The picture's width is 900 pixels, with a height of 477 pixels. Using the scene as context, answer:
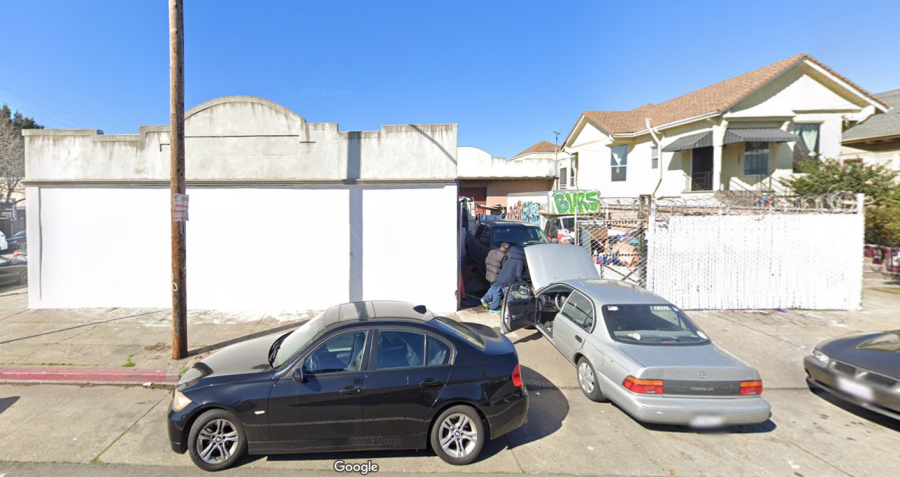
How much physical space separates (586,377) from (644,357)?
3.21ft

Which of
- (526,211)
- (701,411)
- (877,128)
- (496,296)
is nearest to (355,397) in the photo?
(701,411)

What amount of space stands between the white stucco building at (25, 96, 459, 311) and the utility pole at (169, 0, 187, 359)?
2.43m

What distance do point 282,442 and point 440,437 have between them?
141cm

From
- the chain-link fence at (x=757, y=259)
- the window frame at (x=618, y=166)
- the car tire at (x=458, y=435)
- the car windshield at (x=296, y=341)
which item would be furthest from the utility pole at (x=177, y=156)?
the window frame at (x=618, y=166)

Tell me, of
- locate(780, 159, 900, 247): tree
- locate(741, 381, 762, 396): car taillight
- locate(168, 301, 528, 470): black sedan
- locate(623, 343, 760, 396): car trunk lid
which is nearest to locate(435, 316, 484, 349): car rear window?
locate(168, 301, 528, 470): black sedan

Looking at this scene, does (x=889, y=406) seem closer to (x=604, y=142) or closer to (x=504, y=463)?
(x=504, y=463)

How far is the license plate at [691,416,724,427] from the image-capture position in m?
4.14

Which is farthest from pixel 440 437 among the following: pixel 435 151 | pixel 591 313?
pixel 435 151

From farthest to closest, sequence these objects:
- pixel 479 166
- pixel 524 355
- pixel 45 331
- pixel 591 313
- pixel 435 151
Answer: pixel 479 166 < pixel 435 151 < pixel 45 331 < pixel 524 355 < pixel 591 313

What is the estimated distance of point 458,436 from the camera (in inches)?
151

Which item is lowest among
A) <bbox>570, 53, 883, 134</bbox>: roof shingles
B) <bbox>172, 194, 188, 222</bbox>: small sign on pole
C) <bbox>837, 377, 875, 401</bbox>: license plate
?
<bbox>837, 377, 875, 401</bbox>: license plate

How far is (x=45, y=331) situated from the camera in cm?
734

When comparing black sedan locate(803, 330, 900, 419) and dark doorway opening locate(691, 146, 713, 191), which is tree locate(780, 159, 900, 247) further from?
black sedan locate(803, 330, 900, 419)

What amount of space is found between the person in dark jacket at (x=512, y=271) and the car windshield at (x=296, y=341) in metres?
4.90
